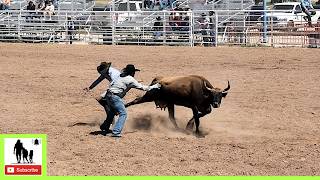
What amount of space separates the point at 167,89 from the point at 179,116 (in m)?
1.51

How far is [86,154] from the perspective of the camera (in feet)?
30.3

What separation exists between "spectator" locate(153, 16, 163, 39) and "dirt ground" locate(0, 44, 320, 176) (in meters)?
3.50

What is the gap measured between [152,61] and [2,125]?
29.9 ft

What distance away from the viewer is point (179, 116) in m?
12.4

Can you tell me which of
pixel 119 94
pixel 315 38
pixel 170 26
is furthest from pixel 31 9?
pixel 119 94

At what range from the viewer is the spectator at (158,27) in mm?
25362

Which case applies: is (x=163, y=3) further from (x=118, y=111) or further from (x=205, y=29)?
(x=118, y=111)

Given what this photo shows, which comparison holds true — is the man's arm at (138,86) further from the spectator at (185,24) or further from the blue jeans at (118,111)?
the spectator at (185,24)

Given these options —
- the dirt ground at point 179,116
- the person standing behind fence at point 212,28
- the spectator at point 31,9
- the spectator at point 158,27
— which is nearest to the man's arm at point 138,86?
the dirt ground at point 179,116

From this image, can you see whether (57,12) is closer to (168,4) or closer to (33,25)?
(33,25)

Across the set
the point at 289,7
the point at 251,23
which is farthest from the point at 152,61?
the point at 289,7

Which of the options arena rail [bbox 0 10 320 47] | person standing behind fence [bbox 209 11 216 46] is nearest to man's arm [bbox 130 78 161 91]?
arena rail [bbox 0 10 320 47]

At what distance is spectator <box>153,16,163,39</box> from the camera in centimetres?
2536

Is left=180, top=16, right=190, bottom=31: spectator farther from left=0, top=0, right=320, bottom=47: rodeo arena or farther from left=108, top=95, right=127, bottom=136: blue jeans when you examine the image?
left=108, top=95, right=127, bottom=136: blue jeans
